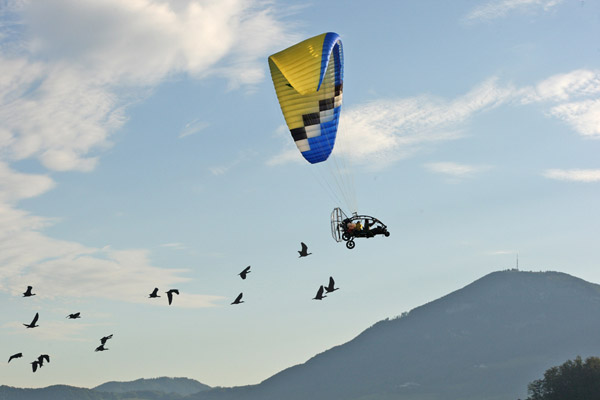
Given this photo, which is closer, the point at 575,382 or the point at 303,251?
the point at 303,251

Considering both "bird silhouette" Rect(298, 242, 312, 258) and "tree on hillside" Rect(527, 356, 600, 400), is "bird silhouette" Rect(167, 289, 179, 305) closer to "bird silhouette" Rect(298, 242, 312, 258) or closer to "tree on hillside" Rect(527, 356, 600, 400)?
"bird silhouette" Rect(298, 242, 312, 258)

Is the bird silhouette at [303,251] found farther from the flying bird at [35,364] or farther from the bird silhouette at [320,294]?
the flying bird at [35,364]

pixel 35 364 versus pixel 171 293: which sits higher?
pixel 171 293

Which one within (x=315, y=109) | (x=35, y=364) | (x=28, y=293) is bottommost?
(x=35, y=364)

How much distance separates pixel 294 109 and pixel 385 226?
949 centimetres

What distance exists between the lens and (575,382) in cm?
12244

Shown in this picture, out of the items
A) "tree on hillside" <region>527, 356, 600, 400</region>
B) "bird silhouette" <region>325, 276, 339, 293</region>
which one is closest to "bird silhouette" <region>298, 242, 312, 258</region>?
"bird silhouette" <region>325, 276, 339, 293</region>

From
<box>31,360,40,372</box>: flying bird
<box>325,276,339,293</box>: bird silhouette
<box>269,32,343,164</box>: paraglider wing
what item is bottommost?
<box>31,360,40,372</box>: flying bird

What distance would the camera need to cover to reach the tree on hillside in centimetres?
12094

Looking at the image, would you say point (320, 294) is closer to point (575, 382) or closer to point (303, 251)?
point (303, 251)

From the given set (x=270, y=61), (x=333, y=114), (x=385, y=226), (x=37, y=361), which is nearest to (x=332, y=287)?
(x=385, y=226)

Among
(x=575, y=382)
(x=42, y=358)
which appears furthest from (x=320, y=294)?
(x=575, y=382)

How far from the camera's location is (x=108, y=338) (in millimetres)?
49938

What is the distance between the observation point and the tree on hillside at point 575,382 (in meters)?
121
